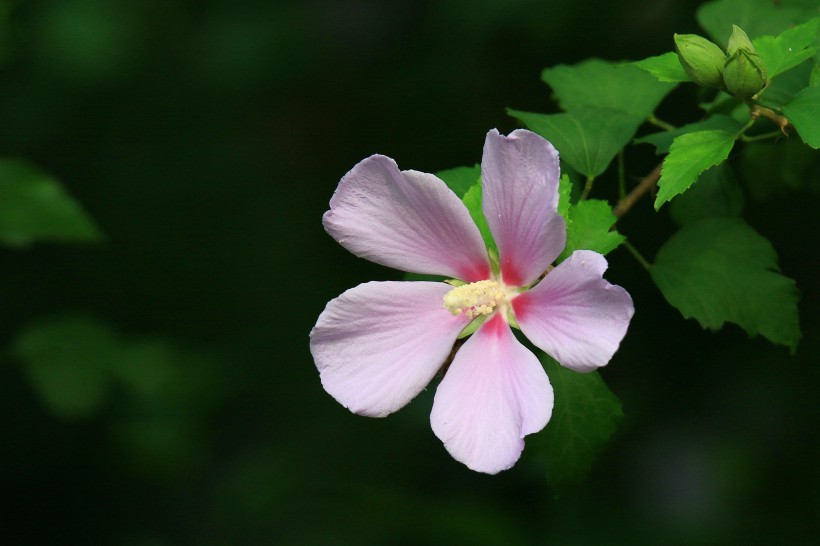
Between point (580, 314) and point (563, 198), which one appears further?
point (563, 198)

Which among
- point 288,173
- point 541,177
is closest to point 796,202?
point 541,177

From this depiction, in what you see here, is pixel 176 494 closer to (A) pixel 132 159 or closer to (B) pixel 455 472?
(B) pixel 455 472

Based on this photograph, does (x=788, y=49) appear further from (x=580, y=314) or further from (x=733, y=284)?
(x=580, y=314)

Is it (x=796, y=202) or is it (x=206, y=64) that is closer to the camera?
(x=796, y=202)

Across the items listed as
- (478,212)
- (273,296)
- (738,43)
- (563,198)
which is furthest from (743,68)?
(273,296)

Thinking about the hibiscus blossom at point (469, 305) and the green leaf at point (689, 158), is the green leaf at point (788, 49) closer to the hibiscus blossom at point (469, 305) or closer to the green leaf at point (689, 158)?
the green leaf at point (689, 158)

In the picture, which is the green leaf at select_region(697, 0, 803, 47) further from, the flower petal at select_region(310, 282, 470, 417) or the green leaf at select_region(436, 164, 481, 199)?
the flower petal at select_region(310, 282, 470, 417)
